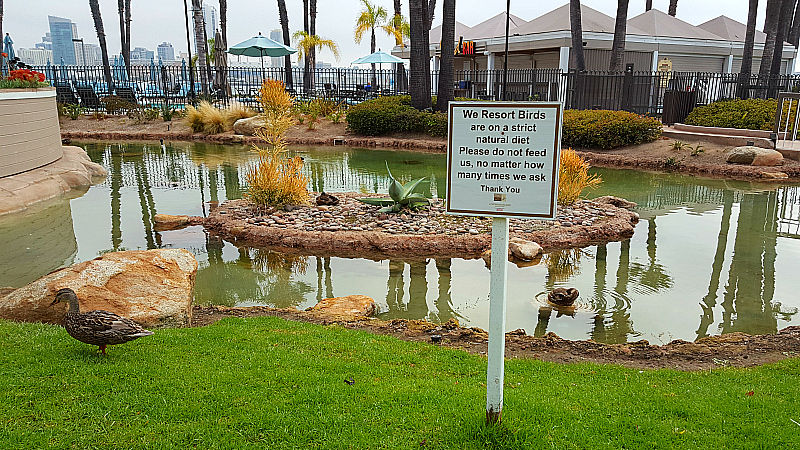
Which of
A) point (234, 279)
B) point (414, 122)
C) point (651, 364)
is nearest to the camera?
point (651, 364)

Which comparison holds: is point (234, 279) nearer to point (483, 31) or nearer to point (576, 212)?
point (576, 212)

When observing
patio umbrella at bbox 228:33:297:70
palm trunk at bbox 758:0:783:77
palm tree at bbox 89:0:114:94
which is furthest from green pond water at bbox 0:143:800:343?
palm tree at bbox 89:0:114:94

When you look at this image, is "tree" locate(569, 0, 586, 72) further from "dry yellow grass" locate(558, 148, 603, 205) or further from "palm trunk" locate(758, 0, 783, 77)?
"dry yellow grass" locate(558, 148, 603, 205)

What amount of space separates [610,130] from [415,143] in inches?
246

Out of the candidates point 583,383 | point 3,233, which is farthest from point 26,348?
point 3,233

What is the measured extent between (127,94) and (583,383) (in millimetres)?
28338

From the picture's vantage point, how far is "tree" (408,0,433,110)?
64.3ft

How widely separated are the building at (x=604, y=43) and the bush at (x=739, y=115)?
657cm

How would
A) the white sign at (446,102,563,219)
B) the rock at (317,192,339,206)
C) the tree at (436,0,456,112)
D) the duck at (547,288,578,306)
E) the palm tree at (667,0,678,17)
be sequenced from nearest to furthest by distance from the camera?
the white sign at (446,102,563,219), the duck at (547,288,578,306), the rock at (317,192,339,206), the tree at (436,0,456,112), the palm tree at (667,0,678,17)

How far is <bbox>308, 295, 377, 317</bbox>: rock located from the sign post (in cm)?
326

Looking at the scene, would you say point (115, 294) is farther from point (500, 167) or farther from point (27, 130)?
point (27, 130)

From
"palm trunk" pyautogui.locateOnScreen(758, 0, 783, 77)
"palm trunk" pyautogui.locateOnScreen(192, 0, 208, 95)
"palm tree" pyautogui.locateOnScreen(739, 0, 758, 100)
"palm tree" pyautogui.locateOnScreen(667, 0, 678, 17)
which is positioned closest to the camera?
"palm tree" pyautogui.locateOnScreen(739, 0, 758, 100)

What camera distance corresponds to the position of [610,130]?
56.2 feet

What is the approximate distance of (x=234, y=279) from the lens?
7344 mm
